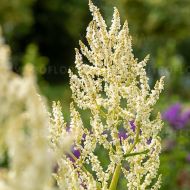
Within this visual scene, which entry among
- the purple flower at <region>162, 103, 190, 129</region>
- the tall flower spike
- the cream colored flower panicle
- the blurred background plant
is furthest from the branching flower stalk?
the blurred background plant

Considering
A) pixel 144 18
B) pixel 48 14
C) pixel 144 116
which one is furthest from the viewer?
pixel 48 14

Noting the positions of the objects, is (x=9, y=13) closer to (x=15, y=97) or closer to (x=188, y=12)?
(x=188, y=12)

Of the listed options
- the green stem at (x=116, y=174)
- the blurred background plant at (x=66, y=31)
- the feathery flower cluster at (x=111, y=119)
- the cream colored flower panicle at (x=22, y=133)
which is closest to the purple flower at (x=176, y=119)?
the feathery flower cluster at (x=111, y=119)

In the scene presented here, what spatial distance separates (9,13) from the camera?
105ft

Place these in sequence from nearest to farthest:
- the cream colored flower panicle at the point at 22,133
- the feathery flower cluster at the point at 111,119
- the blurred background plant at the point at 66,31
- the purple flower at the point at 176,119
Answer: the cream colored flower panicle at the point at 22,133
the feathery flower cluster at the point at 111,119
the purple flower at the point at 176,119
the blurred background plant at the point at 66,31

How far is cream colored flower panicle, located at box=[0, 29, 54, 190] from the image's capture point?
1.18 metres

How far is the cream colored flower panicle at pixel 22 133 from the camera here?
118cm

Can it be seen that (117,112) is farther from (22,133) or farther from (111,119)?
(22,133)

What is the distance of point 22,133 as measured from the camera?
3.96 ft

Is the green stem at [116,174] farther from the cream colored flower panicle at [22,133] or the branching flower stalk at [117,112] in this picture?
the cream colored flower panicle at [22,133]

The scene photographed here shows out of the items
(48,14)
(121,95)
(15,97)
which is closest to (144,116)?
(121,95)

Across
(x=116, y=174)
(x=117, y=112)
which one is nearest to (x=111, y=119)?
(x=117, y=112)

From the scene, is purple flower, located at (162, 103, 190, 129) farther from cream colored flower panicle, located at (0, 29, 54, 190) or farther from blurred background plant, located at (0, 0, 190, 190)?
blurred background plant, located at (0, 0, 190, 190)

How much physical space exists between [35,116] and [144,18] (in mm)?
30183
